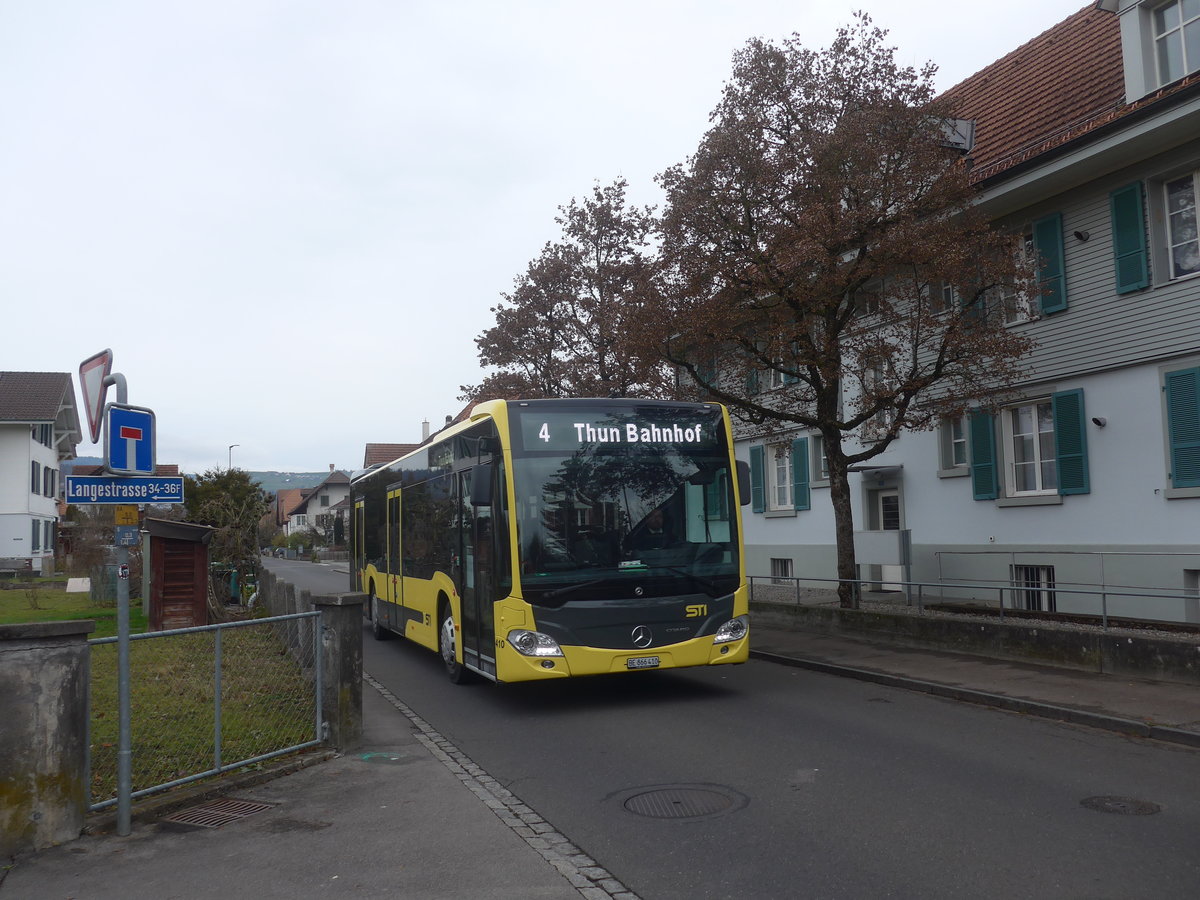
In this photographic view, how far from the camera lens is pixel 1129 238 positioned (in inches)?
624

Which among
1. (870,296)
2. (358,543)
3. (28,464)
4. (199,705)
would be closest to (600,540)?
(199,705)

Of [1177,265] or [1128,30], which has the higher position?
[1128,30]

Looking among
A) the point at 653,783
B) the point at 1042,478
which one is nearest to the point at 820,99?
the point at 1042,478

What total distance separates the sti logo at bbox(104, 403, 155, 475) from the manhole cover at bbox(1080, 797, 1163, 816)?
6.23m

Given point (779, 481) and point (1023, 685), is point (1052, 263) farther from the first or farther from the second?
point (779, 481)

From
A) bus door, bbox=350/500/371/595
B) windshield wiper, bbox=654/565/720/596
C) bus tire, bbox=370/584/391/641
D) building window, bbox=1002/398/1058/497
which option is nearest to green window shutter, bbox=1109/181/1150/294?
building window, bbox=1002/398/1058/497

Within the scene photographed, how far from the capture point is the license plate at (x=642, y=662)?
10133mm

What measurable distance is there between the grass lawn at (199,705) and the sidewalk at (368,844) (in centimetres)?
74

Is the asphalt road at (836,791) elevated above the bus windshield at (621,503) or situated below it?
below

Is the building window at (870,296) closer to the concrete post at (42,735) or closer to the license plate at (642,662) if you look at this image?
the license plate at (642,662)

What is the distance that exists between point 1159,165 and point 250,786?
1505 cm

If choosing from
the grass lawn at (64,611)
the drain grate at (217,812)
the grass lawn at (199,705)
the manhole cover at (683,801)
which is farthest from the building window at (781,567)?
the drain grate at (217,812)

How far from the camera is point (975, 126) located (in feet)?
65.9

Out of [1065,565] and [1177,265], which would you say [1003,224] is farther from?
[1065,565]
